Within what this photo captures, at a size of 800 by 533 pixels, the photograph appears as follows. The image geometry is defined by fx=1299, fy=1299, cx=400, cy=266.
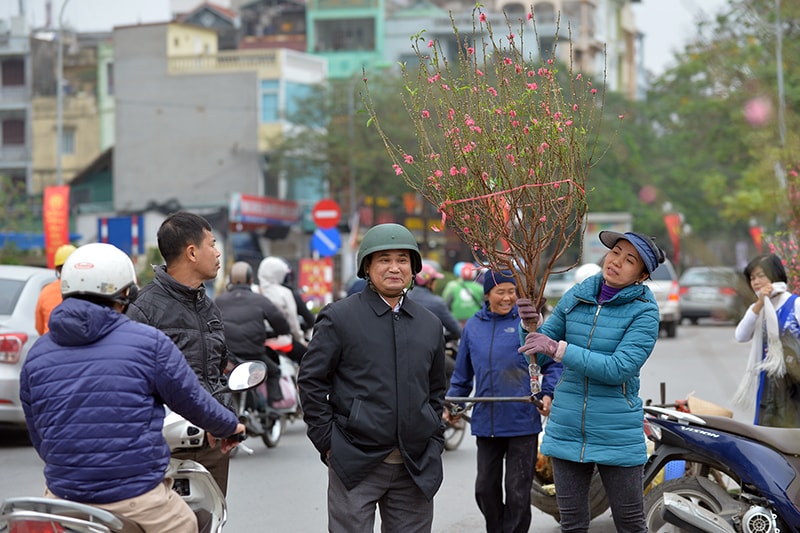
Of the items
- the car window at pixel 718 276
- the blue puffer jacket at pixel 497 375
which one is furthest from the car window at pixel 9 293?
the car window at pixel 718 276

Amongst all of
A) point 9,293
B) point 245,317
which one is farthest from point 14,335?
point 245,317

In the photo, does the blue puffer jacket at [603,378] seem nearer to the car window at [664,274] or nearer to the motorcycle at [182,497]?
the motorcycle at [182,497]

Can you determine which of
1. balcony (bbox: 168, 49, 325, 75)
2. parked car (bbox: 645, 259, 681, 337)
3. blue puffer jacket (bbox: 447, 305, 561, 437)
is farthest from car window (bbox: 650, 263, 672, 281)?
balcony (bbox: 168, 49, 325, 75)

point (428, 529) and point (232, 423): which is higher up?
point (232, 423)

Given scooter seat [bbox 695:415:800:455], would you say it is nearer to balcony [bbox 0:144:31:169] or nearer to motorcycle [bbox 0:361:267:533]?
motorcycle [bbox 0:361:267:533]

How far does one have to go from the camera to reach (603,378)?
543 centimetres

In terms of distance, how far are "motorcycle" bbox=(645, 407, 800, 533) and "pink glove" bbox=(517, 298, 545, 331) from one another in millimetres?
1188

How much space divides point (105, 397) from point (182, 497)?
79cm

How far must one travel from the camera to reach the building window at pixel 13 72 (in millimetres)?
59969

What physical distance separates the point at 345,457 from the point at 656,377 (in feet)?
46.9

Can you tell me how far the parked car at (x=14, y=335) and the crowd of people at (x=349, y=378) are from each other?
20.7 feet

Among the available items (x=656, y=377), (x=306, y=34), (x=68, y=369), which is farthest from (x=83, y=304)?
(x=306, y=34)

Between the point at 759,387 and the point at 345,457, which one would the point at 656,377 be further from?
the point at 345,457

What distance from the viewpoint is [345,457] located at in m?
4.84
